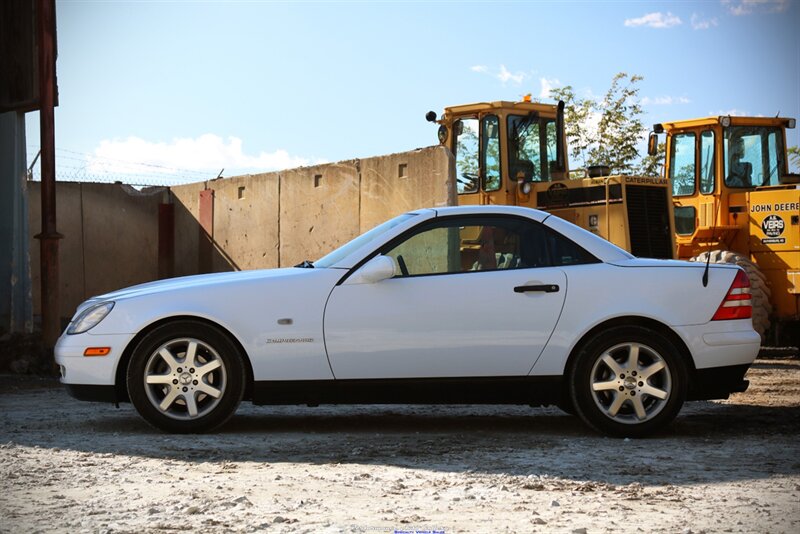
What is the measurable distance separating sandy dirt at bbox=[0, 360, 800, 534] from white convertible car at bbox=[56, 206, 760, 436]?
0.93 feet

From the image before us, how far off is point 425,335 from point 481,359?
1.28 feet

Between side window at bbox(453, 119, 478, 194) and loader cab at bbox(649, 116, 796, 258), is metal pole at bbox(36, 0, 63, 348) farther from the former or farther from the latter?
loader cab at bbox(649, 116, 796, 258)

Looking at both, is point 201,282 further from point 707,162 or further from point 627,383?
point 707,162

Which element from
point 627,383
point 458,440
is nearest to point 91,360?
point 458,440

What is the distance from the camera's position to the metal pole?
12.8 meters

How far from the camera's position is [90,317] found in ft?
23.3

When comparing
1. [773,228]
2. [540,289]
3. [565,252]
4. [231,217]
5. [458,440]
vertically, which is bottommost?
[458,440]

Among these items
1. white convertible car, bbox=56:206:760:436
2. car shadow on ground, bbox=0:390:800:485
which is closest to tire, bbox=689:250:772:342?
car shadow on ground, bbox=0:390:800:485

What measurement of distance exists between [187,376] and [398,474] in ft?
6.22

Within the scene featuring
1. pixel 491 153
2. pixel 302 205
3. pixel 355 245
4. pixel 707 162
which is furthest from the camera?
pixel 302 205

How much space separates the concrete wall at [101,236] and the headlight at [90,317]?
13.5 metres

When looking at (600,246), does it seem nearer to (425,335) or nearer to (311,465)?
(425,335)

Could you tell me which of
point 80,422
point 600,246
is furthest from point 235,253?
point 600,246

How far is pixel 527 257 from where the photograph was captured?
23.5ft
